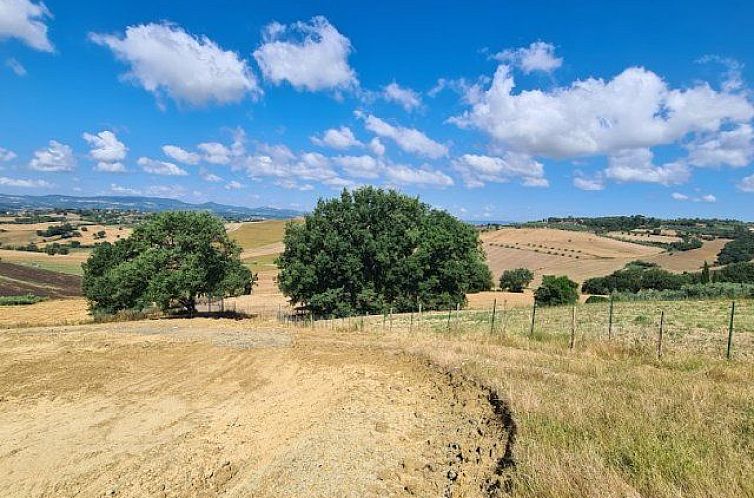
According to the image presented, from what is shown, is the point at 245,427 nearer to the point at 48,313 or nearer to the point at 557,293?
the point at 557,293

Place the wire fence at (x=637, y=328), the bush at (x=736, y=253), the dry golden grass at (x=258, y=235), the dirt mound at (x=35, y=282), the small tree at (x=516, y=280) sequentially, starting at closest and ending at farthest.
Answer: the wire fence at (x=637, y=328), the dirt mound at (x=35, y=282), the small tree at (x=516, y=280), the bush at (x=736, y=253), the dry golden grass at (x=258, y=235)

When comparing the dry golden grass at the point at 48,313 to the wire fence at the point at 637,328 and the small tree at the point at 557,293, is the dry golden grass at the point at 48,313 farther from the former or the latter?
the small tree at the point at 557,293

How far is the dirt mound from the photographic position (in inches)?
2808

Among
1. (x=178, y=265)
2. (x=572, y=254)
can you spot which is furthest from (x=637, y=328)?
(x=572, y=254)

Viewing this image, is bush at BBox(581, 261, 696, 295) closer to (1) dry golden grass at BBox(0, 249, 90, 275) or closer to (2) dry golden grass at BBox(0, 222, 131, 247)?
(1) dry golden grass at BBox(0, 249, 90, 275)

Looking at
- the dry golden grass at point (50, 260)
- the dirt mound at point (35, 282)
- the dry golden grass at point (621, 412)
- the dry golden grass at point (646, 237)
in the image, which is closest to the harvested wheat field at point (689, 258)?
the dry golden grass at point (646, 237)

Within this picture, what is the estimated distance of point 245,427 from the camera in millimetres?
10453

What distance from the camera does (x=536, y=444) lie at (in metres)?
7.63

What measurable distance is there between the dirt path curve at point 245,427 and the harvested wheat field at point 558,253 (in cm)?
7838

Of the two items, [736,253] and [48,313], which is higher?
[736,253]

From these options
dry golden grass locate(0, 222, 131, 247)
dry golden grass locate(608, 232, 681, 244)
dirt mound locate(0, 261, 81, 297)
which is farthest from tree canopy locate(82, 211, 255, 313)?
dry golden grass locate(608, 232, 681, 244)

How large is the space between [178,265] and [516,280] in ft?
208

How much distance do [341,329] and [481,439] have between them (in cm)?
1842

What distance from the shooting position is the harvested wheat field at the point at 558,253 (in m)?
94.2
